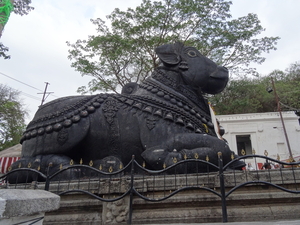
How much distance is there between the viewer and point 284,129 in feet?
62.6

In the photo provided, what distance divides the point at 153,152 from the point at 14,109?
2179cm

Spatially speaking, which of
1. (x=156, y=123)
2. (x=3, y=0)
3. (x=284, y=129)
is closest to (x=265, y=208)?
(x=156, y=123)

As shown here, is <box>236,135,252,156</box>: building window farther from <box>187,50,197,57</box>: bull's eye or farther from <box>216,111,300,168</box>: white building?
<box>187,50,197,57</box>: bull's eye

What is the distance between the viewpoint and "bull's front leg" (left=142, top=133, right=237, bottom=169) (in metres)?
4.06

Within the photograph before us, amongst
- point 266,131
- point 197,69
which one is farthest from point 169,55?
point 266,131

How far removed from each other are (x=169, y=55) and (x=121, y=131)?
2074 millimetres

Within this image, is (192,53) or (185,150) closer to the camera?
(185,150)

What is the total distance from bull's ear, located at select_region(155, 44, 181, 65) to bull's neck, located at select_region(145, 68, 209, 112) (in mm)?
199

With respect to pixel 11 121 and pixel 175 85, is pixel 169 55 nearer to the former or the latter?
pixel 175 85

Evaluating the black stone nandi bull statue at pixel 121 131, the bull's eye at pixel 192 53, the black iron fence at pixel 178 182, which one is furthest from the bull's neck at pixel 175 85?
the black iron fence at pixel 178 182

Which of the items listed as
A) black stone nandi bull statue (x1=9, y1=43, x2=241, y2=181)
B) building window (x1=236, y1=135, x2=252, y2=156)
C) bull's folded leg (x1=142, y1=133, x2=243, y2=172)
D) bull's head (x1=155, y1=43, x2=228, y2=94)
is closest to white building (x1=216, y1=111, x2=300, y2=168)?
building window (x1=236, y1=135, x2=252, y2=156)

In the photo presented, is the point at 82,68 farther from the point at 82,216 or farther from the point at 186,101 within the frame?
the point at 82,216

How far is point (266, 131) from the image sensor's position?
20.8 meters

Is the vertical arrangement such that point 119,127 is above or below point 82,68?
below
